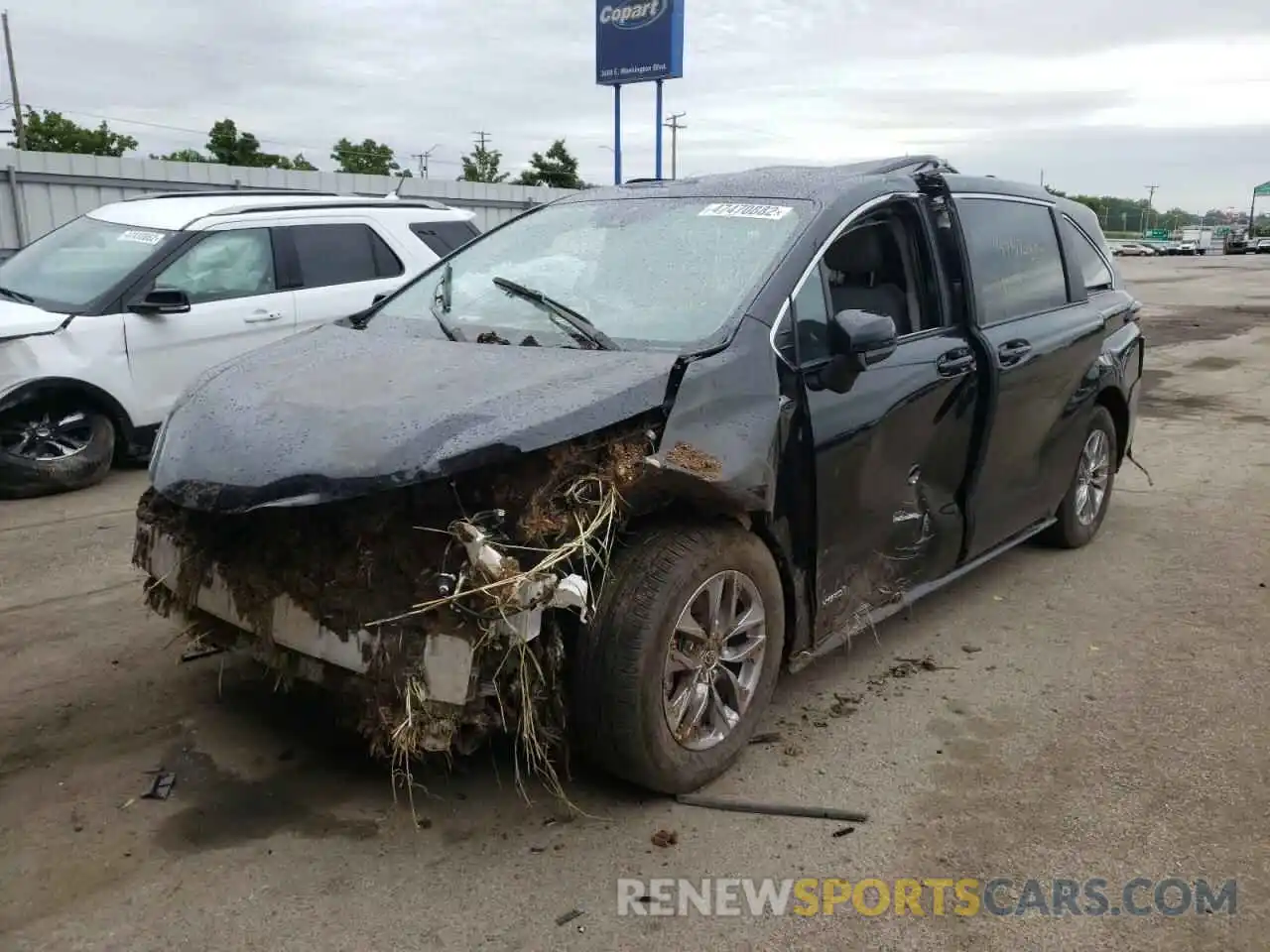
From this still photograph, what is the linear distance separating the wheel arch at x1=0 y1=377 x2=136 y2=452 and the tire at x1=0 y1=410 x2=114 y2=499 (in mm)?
66

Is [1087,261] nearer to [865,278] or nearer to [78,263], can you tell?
[865,278]

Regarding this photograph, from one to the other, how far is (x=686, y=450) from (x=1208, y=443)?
7.40 metres

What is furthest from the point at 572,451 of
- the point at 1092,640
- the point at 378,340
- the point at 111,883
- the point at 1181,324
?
the point at 1181,324

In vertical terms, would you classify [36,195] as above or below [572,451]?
above

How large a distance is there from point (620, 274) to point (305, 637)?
177cm

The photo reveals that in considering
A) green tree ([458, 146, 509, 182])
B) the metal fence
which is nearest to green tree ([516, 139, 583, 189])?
green tree ([458, 146, 509, 182])

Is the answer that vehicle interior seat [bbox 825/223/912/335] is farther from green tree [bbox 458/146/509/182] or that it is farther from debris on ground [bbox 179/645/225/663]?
green tree [bbox 458/146/509/182]

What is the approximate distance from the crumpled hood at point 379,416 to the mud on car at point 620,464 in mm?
11

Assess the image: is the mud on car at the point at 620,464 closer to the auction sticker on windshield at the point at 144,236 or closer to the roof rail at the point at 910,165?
the roof rail at the point at 910,165

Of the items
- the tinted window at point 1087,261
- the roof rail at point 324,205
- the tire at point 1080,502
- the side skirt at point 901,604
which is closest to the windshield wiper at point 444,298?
the side skirt at point 901,604

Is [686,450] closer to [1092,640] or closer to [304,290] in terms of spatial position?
[1092,640]

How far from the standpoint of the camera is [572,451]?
308 cm

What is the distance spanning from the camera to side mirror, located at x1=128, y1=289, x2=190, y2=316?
7.31 metres

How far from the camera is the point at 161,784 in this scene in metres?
→ 3.37
